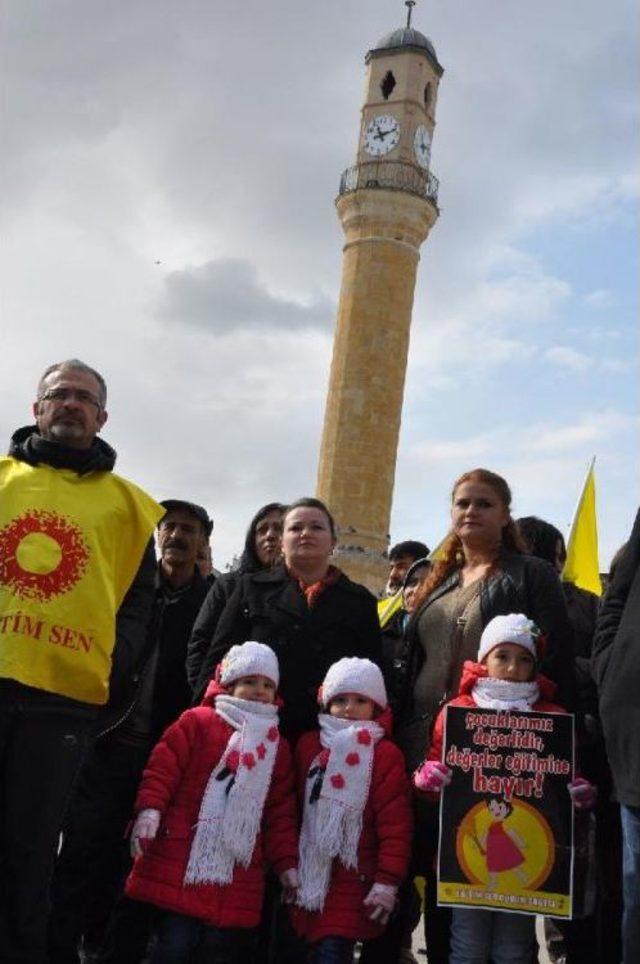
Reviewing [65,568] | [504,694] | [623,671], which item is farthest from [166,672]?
[623,671]

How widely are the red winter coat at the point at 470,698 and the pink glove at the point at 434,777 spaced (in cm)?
7

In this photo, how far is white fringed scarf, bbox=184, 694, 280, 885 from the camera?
11.6ft

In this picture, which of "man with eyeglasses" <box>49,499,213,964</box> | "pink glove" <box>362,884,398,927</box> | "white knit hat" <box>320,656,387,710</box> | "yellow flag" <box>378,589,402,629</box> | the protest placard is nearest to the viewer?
the protest placard

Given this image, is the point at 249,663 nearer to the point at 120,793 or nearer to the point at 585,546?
the point at 120,793

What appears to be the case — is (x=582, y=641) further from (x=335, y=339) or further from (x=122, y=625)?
(x=335, y=339)

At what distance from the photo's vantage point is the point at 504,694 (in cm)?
361

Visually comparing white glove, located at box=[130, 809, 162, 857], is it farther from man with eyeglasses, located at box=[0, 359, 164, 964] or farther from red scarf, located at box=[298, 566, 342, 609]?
red scarf, located at box=[298, 566, 342, 609]

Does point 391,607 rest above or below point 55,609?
above

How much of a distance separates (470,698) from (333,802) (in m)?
0.59

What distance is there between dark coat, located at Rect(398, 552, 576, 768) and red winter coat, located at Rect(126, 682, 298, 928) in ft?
1.74

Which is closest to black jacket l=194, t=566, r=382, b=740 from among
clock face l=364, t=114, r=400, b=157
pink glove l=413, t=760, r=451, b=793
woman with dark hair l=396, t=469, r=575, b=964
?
woman with dark hair l=396, t=469, r=575, b=964

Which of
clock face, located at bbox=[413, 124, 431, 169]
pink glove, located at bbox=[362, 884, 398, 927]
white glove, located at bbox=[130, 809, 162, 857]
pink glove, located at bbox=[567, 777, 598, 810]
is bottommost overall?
pink glove, located at bbox=[362, 884, 398, 927]

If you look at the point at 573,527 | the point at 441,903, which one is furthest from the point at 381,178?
the point at 441,903

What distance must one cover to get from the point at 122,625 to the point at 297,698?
0.84 metres
